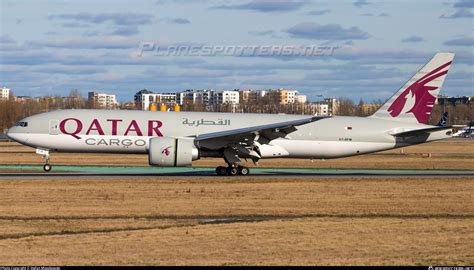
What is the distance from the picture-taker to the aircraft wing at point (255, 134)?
39.2 m

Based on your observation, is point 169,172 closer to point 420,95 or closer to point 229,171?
point 229,171

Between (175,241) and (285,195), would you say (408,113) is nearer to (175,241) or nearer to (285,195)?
(285,195)

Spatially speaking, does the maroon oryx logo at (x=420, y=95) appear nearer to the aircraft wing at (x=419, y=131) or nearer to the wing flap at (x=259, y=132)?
the aircraft wing at (x=419, y=131)

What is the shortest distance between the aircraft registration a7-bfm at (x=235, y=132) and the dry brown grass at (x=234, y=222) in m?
3.23

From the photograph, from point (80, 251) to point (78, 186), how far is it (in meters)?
15.8

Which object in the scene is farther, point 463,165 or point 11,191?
point 463,165

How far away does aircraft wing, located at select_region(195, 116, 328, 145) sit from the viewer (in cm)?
3916

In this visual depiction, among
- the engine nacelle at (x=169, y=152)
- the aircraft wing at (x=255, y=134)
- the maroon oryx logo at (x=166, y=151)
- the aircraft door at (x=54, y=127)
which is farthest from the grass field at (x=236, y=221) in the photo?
the aircraft door at (x=54, y=127)

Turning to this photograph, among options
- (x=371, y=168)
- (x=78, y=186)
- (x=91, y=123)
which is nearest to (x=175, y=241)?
(x=78, y=186)

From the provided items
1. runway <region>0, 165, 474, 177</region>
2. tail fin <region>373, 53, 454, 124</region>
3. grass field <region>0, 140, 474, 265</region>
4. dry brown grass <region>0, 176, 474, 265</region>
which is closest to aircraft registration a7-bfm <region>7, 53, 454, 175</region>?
tail fin <region>373, 53, 454, 124</region>

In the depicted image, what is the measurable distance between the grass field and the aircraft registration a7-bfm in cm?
197

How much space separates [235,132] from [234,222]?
16384mm

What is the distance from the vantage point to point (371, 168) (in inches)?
1983

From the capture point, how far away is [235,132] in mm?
39312
